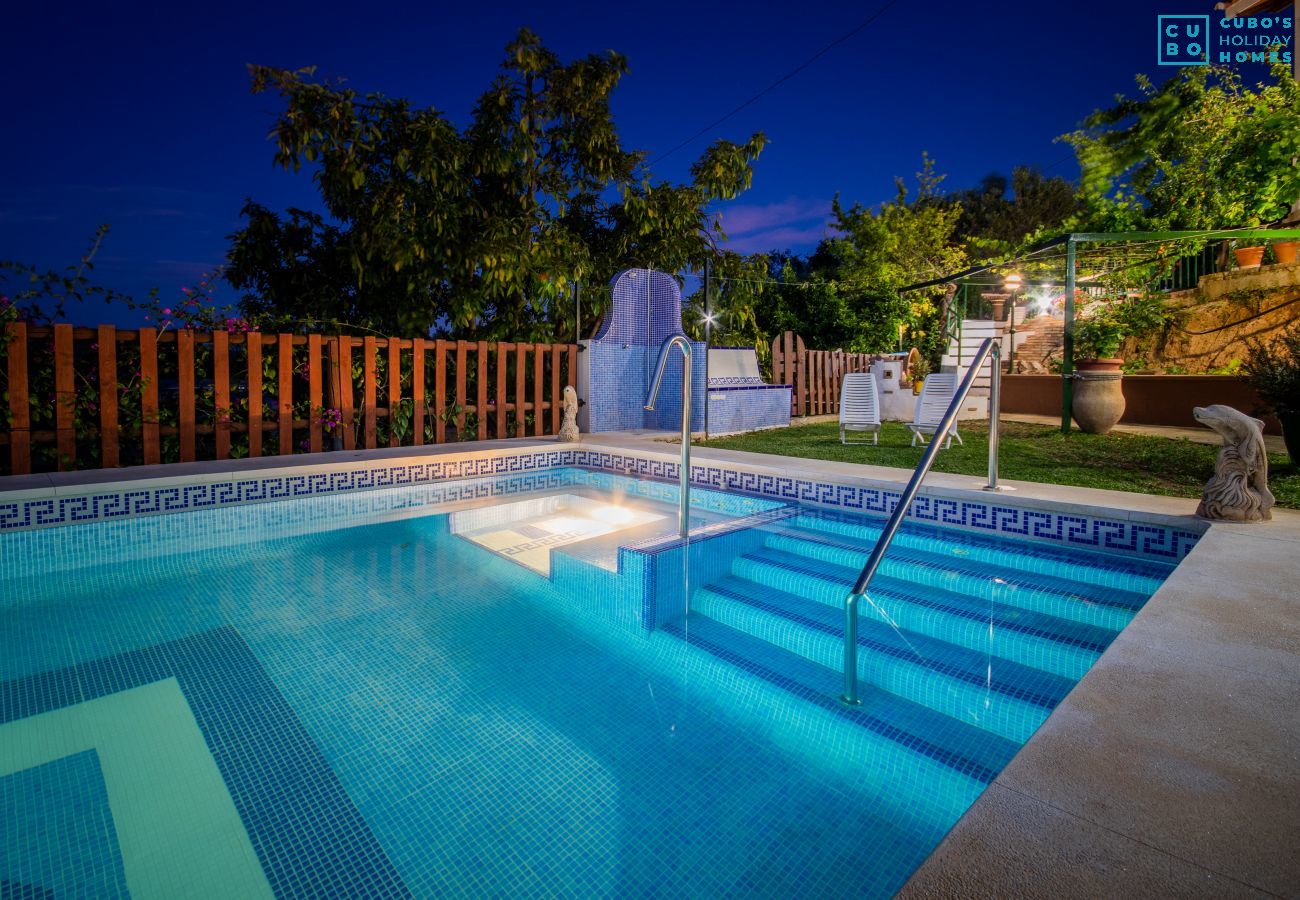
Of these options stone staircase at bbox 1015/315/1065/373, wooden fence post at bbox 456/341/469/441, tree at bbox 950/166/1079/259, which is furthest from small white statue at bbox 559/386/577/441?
tree at bbox 950/166/1079/259

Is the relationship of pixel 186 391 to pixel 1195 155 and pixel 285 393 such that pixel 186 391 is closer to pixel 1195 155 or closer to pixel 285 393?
pixel 285 393

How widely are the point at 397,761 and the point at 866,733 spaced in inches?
59.4

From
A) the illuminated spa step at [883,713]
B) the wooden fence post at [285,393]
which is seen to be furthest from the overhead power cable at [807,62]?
the illuminated spa step at [883,713]

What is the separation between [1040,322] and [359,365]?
50.3ft

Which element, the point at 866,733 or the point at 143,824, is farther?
the point at 866,733

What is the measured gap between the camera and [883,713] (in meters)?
2.32

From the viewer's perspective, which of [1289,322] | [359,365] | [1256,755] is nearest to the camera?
[1256,755]

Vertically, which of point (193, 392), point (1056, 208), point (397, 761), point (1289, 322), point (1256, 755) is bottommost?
point (397, 761)

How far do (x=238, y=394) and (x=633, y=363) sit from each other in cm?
497

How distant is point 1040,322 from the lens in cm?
1577

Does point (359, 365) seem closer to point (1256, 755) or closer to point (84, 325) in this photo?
point (84, 325)

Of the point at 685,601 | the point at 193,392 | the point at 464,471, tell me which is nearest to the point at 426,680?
the point at 685,601

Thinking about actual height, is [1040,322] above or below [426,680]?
above

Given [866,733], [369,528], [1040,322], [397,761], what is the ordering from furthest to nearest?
1. [1040,322]
2. [369,528]
3. [866,733]
4. [397,761]
